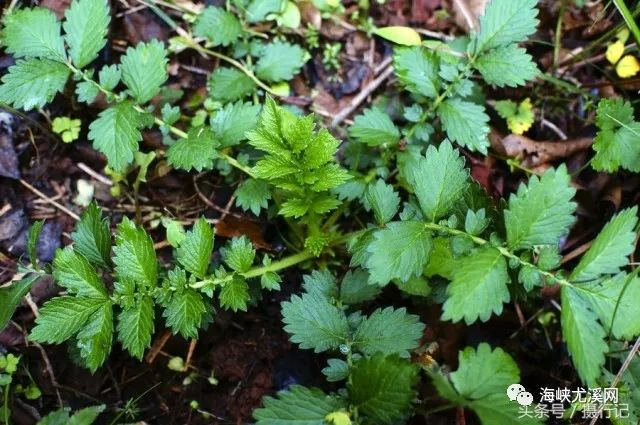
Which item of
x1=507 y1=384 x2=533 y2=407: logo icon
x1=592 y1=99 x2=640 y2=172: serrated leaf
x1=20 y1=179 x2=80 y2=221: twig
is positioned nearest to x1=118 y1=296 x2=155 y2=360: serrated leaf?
x1=20 y1=179 x2=80 y2=221: twig

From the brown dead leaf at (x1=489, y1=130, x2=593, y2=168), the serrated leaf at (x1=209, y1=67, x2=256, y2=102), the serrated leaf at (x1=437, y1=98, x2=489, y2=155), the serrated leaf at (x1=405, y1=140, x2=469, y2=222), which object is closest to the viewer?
the serrated leaf at (x1=405, y1=140, x2=469, y2=222)

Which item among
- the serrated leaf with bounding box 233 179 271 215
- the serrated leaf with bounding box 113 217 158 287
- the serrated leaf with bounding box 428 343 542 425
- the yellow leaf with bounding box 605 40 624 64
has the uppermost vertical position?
the yellow leaf with bounding box 605 40 624 64

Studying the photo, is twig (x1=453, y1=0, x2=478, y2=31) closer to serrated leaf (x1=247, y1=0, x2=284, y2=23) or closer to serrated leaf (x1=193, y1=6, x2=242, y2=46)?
serrated leaf (x1=247, y1=0, x2=284, y2=23)

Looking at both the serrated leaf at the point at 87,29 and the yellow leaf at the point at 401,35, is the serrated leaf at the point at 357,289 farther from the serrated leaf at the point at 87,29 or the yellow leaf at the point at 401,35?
the serrated leaf at the point at 87,29

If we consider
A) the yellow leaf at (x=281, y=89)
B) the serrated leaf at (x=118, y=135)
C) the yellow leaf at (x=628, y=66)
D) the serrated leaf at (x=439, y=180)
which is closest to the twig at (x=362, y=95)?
the yellow leaf at (x=281, y=89)

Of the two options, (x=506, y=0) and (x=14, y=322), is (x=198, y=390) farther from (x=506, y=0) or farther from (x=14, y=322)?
(x=506, y=0)

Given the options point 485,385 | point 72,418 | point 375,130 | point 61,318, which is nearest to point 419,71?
point 375,130

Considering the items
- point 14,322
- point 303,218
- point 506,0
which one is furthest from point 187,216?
point 506,0
